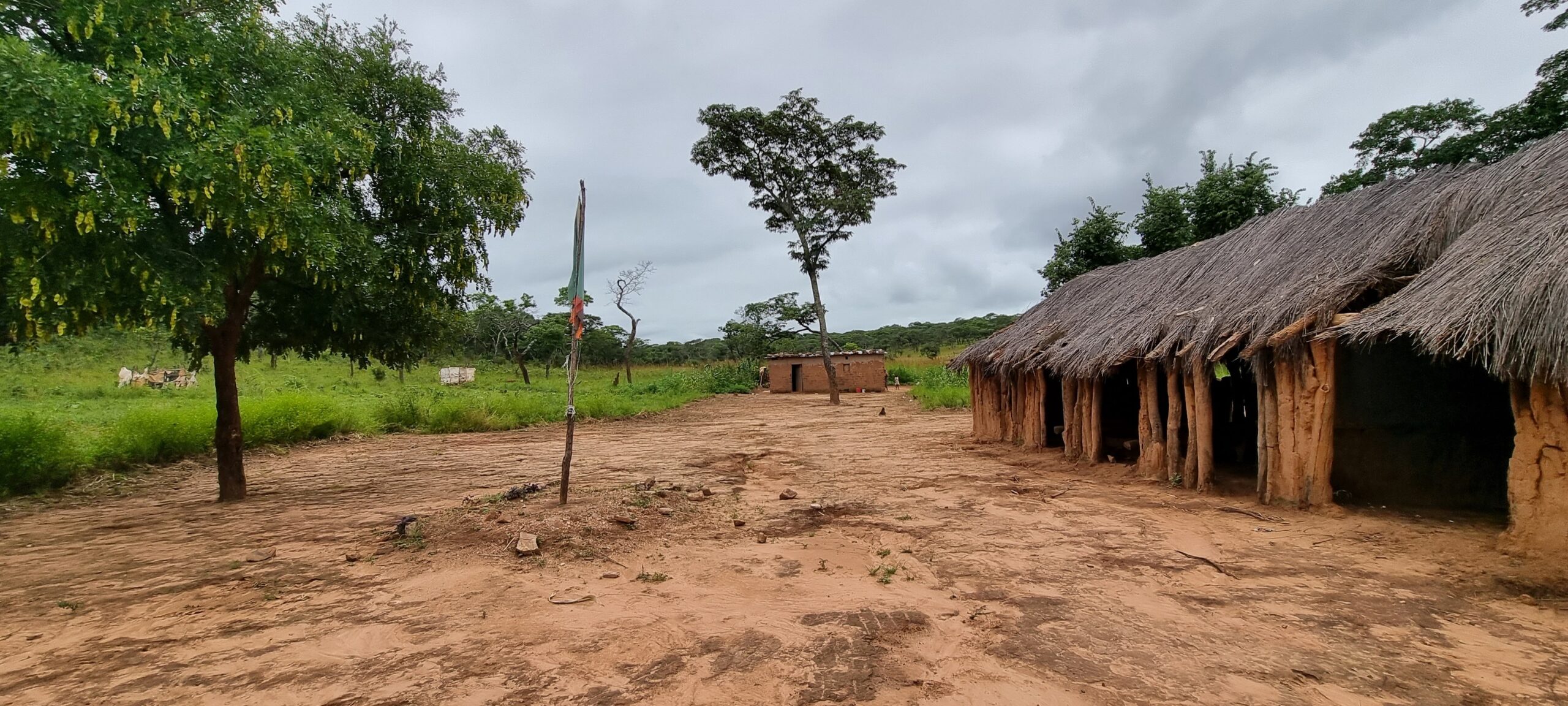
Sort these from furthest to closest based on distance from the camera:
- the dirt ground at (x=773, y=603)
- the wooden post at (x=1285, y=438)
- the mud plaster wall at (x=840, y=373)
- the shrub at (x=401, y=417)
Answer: the mud plaster wall at (x=840, y=373) < the shrub at (x=401, y=417) < the wooden post at (x=1285, y=438) < the dirt ground at (x=773, y=603)

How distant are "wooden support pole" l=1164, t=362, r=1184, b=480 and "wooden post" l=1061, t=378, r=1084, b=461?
1.84 m

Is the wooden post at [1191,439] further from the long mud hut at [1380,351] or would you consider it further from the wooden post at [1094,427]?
the wooden post at [1094,427]

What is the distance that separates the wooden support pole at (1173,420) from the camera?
798cm

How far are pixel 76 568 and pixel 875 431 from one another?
12458 millimetres

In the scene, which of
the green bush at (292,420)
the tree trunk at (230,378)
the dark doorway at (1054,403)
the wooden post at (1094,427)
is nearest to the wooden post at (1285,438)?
the wooden post at (1094,427)

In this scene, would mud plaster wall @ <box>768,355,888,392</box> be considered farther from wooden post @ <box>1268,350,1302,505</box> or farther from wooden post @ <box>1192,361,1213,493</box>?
wooden post @ <box>1268,350,1302,505</box>

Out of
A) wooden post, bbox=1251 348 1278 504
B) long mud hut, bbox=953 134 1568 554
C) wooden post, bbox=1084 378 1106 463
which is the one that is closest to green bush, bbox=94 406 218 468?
wooden post, bbox=1084 378 1106 463

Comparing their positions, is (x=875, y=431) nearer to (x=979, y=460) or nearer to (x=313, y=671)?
(x=979, y=460)

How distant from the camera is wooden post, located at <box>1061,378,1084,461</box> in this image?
1006cm

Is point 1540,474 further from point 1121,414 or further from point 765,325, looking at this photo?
point 765,325

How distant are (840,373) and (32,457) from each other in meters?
25.3

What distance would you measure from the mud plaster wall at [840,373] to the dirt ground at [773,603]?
22.6 meters

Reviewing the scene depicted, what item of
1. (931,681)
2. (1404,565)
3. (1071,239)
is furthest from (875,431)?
(931,681)

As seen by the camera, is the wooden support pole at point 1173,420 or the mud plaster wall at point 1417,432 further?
the wooden support pole at point 1173,420
